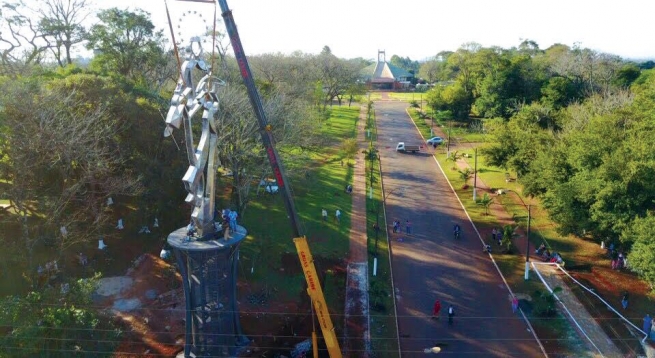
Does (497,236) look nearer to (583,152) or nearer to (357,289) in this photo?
(583,152)

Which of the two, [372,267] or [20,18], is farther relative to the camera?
[20,18]

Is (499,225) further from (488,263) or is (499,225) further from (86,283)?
(86,283)

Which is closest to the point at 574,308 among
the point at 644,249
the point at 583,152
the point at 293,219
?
the point at 644,249

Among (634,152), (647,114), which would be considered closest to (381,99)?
(647,114)

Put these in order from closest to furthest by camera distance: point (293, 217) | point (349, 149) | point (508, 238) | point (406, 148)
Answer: point (293, 217) < point (508, 238) < point (349, 149) < point (406, 148)

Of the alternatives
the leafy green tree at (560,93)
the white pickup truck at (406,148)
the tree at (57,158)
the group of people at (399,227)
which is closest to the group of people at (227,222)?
the tree at (57,158)

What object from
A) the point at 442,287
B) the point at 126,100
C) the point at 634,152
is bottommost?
the point at 442,287

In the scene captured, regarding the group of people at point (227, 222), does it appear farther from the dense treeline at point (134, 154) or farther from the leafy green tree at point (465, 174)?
the leafy green tree at point (465, 174)
